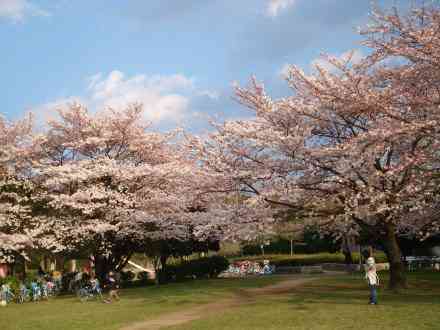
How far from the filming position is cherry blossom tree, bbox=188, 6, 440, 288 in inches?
637

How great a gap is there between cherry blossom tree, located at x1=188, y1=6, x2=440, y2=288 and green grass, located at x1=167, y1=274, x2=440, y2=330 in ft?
8.99

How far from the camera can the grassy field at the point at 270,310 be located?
12.9 meters

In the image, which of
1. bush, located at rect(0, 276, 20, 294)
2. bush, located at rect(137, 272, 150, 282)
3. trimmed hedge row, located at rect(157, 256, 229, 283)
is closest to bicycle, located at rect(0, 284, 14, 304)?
bush, located at rect(0, 276, 20, 294)

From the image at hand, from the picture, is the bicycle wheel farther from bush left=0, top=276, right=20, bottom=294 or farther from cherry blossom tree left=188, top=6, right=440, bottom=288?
cherry blossom tree left=188, top=6, right=440, bottom=288

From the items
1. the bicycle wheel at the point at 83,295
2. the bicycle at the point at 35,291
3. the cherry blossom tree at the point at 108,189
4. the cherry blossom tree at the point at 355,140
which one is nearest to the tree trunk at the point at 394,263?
the cherry blossom tree at the point at 355,140

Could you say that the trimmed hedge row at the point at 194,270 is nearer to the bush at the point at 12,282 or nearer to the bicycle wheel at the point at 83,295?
the bush at the point at 12,282

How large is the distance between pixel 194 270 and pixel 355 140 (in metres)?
19.0

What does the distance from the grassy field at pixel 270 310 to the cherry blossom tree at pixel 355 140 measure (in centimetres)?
282

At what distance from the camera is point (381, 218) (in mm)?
19219

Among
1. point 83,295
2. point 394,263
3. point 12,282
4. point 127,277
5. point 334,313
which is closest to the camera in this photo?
point 334,313

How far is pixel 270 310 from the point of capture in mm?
15594

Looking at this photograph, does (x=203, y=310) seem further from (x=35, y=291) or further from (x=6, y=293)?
(x=6, y=293)

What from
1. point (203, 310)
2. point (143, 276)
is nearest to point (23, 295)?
point (143, 276)

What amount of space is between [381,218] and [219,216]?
6.01 meters
